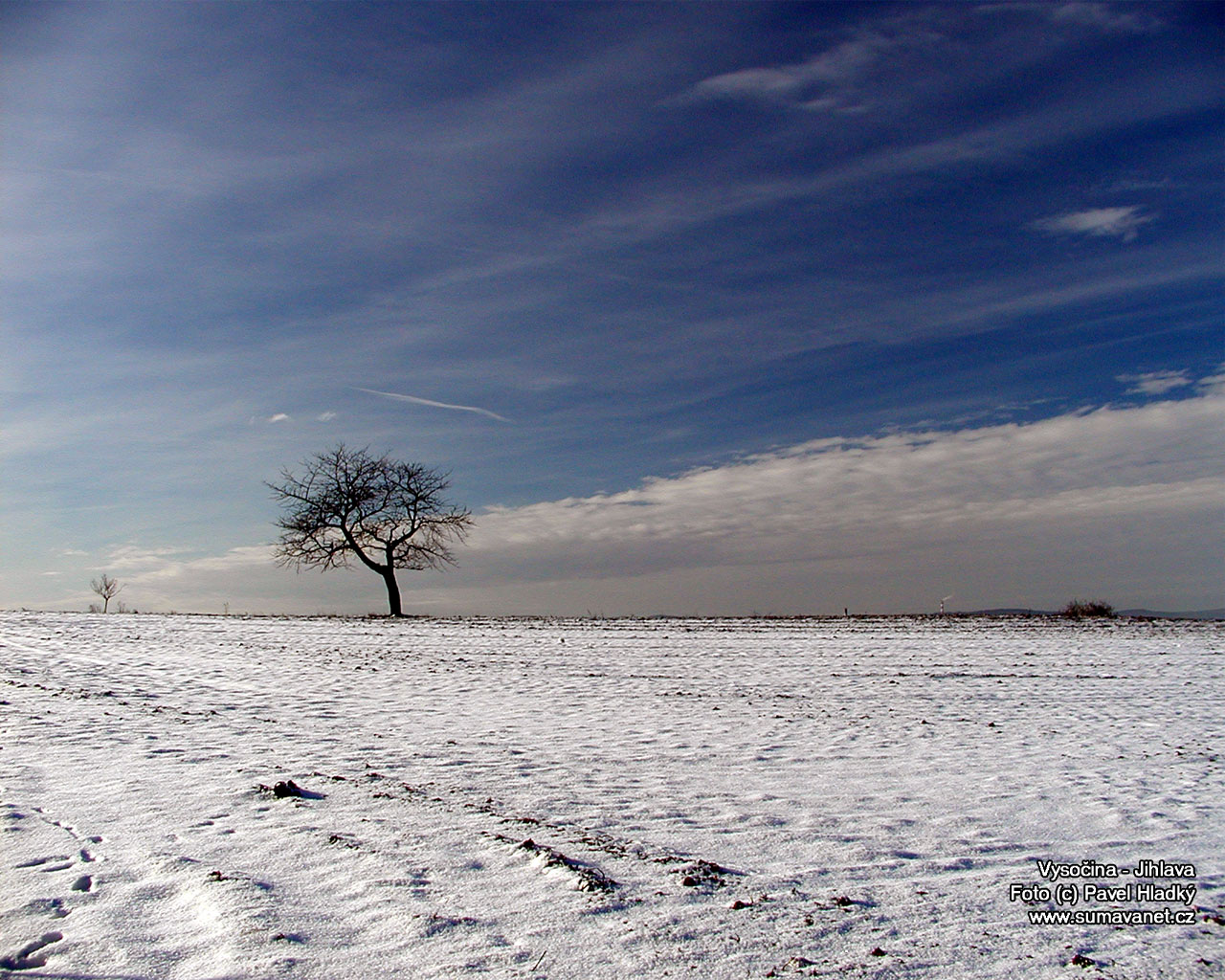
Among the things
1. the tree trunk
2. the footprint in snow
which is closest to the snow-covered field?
the footprint in snow

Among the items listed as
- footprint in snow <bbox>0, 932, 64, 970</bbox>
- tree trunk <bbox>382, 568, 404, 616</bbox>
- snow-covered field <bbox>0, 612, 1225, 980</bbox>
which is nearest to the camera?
footprint in snow <bbox>0, 932, 64, 970</bbox>

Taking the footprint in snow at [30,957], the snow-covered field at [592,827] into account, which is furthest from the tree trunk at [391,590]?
the footprint in snow at [30,957]

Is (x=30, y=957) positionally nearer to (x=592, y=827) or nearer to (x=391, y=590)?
(x=592, y=827)

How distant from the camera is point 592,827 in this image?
5.73m

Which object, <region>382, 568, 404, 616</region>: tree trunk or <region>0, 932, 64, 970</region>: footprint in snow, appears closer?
<region>0, 932, 64, 970</region>: footprint in snow

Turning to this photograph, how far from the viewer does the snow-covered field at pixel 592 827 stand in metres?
3.88

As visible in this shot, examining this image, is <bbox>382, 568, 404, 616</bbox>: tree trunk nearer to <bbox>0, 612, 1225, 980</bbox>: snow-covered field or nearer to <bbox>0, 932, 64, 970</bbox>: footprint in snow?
<bbox>0, 612, 1225, 980</bbox>: snow-covered field

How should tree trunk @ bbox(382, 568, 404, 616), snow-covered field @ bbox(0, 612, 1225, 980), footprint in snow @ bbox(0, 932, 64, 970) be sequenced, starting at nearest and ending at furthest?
footprint in snow @ bbox(0, 932, 64, 970) → snow-covered field @ bbox(0, 612, 1225, 980) → tree trunk @ bbox(382, 568, 404, 616)

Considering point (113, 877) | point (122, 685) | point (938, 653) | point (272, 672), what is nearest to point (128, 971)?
point (113, 877)

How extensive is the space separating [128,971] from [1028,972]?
4.13 meters

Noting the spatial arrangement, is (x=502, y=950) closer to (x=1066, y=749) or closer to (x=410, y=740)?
(x=410, y=740)

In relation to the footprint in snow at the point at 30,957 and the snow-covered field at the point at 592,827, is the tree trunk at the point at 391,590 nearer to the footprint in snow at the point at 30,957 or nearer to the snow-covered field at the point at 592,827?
the snow-covered field at the point at 592,827

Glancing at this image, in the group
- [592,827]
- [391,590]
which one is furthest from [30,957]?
[391,590]

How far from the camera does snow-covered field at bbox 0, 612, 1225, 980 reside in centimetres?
388
